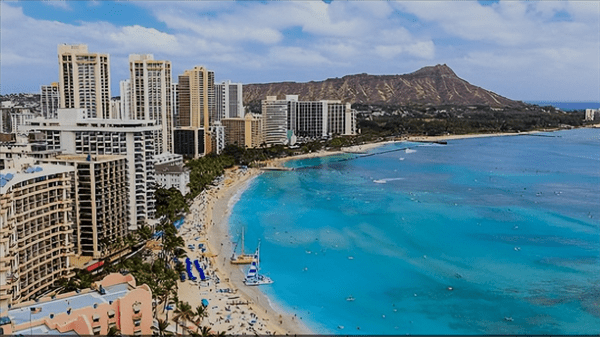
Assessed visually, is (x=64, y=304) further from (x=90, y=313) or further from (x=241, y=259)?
(x=241, y=259)

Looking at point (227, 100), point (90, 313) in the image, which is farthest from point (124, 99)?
point (90, 313)

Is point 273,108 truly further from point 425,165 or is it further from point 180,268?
point 180,268

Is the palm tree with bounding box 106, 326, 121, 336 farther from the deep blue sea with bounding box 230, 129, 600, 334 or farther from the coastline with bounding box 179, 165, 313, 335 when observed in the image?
the deep blue sea with bounding box 230, 129, 600, 334

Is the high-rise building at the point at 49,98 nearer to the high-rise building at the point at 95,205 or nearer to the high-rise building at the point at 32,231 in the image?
the high-rise building at the point at 95,205

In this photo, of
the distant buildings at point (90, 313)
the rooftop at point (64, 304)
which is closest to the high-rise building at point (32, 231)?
the rooftop at point (64, 304)

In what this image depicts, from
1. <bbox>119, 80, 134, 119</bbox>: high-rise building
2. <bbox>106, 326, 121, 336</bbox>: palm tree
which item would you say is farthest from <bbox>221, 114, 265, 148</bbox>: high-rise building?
<bbox>106, 326, 121, 336</bbox>: palm tree

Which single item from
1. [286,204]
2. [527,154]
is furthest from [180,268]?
[527,154]
